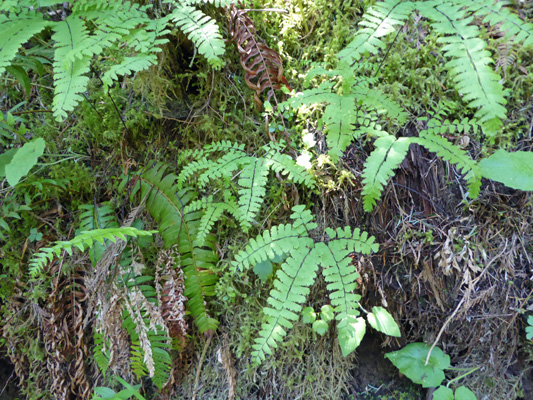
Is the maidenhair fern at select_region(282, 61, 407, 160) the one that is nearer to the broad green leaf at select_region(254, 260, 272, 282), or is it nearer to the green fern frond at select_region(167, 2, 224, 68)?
the green fern frond at select_region(167, 2, 224, 68)

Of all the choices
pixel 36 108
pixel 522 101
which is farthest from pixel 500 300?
pixel 36 108

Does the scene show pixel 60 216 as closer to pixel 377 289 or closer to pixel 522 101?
pixel 377 289

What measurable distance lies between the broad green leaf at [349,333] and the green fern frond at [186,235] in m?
0.86

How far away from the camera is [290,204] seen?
250 cm

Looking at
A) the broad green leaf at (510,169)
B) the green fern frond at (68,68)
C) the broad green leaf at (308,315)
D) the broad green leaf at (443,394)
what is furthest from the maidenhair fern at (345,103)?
the broad green leaf at (443,394)

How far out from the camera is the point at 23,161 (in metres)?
2.29

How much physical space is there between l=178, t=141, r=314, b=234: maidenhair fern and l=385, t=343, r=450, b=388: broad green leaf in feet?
3.99

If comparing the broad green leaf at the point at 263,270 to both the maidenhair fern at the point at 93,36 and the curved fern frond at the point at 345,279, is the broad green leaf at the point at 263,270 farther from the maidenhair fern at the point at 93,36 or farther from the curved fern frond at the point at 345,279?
the maidenhair fern at the point at 93,36

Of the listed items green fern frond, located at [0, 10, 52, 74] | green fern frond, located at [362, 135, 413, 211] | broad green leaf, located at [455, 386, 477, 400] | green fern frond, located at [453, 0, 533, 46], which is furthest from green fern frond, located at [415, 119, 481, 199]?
green fern frond, located at [0, 10, 52, 74]

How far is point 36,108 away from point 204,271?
208cm

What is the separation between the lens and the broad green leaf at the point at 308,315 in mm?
2250

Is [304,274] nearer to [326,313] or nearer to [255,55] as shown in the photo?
[326,313]

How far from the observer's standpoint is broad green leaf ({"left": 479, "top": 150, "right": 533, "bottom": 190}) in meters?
1.99

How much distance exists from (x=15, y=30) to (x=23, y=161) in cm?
77
